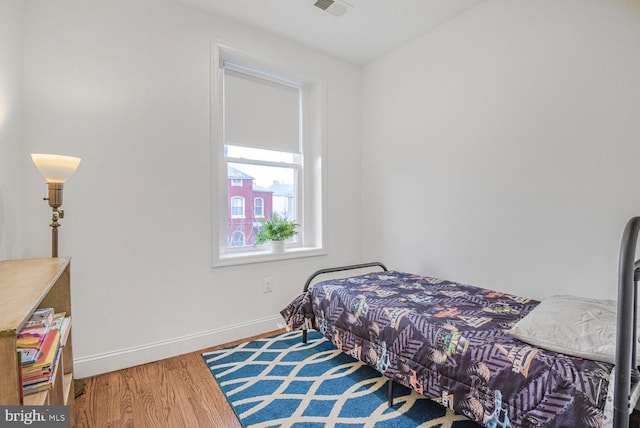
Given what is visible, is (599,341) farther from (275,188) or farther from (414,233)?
(275,188)

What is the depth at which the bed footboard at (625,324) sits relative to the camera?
92 centimetres

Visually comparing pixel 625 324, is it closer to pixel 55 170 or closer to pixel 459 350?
pixel 459 350

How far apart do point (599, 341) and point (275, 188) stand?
259cm

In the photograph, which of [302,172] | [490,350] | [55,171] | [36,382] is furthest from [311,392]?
[302,172]

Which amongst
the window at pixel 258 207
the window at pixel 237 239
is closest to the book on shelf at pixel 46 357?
the window at pixel 237 239

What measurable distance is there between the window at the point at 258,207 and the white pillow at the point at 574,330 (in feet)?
7.37

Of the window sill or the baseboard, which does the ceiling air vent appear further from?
the baseboard

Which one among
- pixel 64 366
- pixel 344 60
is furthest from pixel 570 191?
pixel 64 366

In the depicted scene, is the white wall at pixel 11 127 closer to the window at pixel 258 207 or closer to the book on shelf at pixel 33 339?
the book on shelf at pixel 33 339

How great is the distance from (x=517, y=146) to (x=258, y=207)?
2.21 metres

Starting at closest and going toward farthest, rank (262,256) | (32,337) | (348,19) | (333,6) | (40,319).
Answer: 1. (32,337)
2. (40,319)
3. (333,6)
4. (348,19)
5. (262,256)

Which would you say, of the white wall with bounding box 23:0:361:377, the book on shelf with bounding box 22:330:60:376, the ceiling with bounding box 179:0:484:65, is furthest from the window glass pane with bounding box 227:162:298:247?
the book on shelf with bounding box 22:330:60:376

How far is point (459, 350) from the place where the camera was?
4.59ft

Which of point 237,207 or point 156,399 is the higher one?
point 237,207
